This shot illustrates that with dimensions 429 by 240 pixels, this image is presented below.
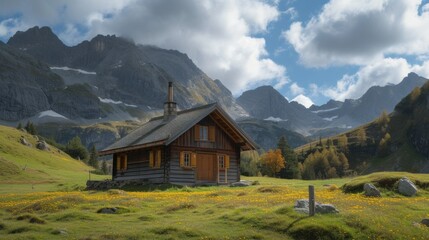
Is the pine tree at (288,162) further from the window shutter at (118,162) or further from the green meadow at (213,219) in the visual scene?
the green meadow at (213,219)

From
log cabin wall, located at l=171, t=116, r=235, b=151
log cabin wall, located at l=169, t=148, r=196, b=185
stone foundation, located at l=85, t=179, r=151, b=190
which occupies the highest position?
log cabin wall, located at l=171, t=116, r=235, b=151

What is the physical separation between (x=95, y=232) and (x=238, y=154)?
3510cm

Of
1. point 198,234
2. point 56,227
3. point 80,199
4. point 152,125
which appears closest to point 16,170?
point 152,125

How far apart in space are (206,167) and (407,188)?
24.4 metres

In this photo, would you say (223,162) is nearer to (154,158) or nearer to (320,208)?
(154,158)

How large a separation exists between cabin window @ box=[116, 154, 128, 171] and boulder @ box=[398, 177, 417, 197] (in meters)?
31.8

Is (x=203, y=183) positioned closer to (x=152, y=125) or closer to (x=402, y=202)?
(x=152, y=125)

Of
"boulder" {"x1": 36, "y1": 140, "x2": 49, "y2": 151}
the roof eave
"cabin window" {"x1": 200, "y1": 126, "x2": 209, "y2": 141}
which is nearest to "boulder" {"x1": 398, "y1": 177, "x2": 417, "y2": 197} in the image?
the roof eave

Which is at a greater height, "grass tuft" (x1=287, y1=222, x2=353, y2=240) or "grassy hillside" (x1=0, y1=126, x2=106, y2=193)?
"grassy hillside" (x1=0, y1=126, x2=106, y2=193)

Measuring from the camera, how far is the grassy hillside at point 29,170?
53.4m

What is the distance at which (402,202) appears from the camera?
25.4 metres

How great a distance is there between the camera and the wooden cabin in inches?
1841

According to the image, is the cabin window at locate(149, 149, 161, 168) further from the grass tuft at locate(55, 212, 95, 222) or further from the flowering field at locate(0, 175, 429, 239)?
the grass tuft at locate(55, 212, 95, 222)

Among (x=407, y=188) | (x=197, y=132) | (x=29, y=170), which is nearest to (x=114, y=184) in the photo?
(x=197, y=132)
